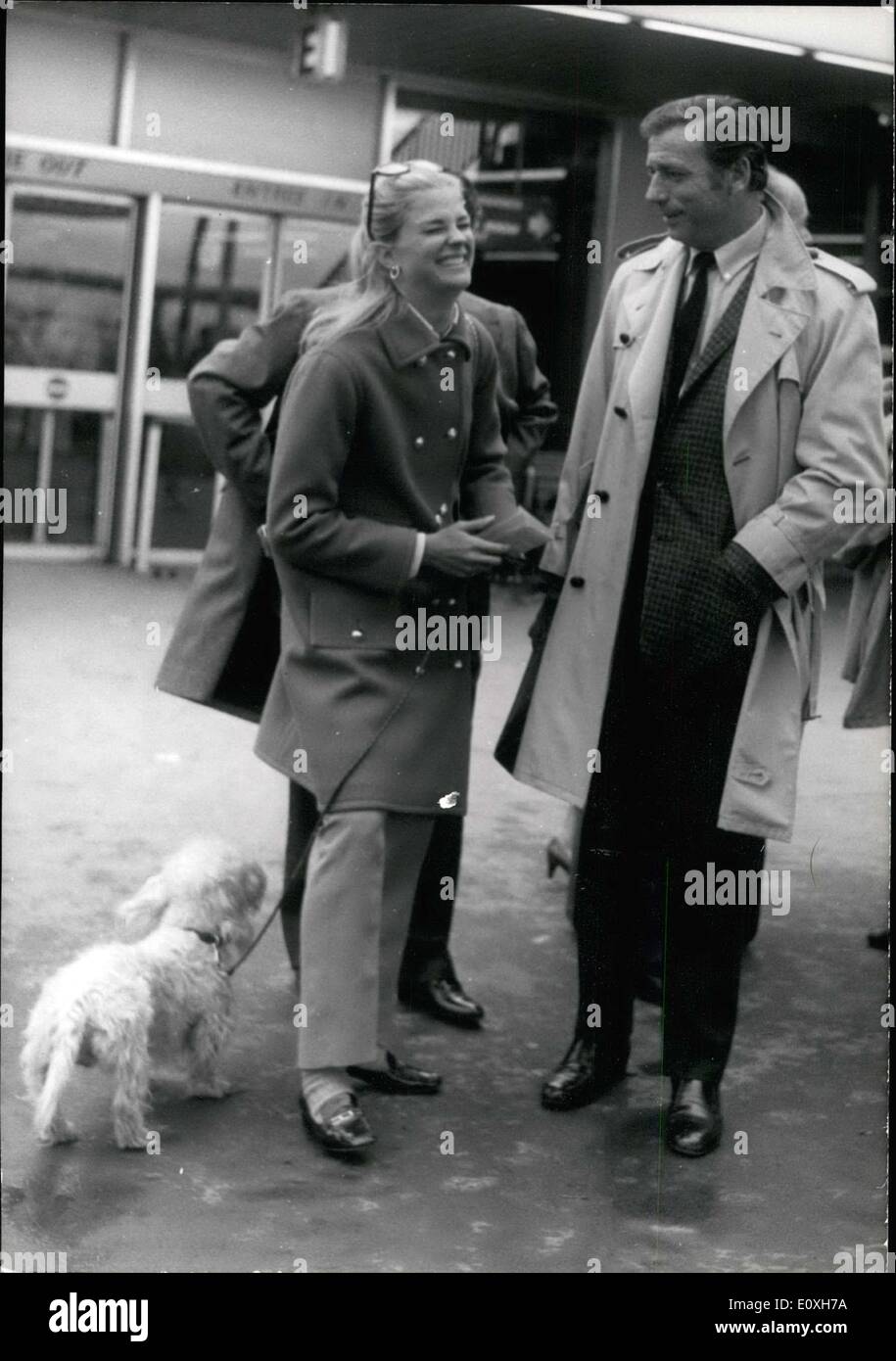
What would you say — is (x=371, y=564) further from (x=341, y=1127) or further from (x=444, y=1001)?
(x=444, y=1001)

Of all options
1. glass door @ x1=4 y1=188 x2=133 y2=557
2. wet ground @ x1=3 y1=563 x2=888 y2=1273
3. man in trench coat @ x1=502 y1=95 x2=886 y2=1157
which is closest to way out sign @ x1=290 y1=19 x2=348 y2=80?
glass door @ x1=4 y1=188 x2=133 y2=557

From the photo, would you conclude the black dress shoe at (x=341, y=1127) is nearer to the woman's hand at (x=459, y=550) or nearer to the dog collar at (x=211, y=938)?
the dog collar at (x=211, y=938)

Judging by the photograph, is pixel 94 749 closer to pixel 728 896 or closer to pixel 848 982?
pixel 848 982

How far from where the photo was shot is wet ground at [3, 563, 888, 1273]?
11.9ft

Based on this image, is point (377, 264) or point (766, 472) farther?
point (377, 264)

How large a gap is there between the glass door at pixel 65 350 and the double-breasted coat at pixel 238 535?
7.93m

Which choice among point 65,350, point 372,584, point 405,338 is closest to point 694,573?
point 372,584

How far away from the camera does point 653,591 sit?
4086 millimetres

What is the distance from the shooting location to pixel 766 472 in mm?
3973

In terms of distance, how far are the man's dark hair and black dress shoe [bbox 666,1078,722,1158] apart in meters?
1.94

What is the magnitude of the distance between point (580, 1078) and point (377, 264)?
188cm

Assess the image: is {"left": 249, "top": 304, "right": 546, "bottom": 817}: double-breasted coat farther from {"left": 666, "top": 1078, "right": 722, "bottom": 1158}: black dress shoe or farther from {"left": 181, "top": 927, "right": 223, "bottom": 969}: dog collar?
{"left": 666, "top": 1078, "right": 722, "bottom": 1158}: black dress shoe

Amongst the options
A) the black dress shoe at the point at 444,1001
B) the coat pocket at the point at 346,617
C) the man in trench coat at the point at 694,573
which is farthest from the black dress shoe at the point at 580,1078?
the coat pocket at the point at 346,617
